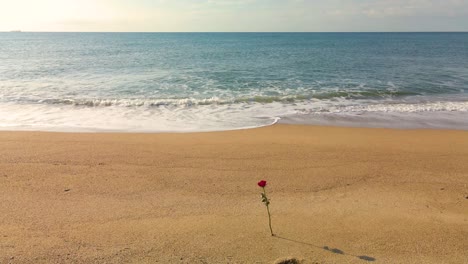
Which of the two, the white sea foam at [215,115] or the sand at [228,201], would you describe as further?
the white sea foam at [215,115]

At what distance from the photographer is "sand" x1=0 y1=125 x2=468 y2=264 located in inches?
150

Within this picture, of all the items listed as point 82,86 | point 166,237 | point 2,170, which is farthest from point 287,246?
point 82,86

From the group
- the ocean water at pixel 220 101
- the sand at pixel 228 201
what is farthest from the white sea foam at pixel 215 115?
the sand at pixel 228 201

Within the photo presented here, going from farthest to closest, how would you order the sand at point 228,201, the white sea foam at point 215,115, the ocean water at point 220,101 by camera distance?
the ocean water at point 220,101 < the white sea foam at point 215,115 < the sand at point 228,201

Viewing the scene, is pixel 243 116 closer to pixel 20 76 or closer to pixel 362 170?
pixel 362 170

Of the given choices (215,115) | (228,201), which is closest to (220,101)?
(215,115)

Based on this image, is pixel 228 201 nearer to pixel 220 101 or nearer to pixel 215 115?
pixel 215 115

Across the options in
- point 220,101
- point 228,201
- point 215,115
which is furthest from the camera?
point 220,101

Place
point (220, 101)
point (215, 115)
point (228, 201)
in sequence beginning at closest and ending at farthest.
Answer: point (228, 201), point (215, 115), point (220, 101)

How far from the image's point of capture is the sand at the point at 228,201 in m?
3.81

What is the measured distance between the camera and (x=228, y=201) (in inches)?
198

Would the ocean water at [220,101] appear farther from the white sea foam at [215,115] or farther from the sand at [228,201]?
the sand at [228,201]

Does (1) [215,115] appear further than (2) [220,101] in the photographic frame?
No

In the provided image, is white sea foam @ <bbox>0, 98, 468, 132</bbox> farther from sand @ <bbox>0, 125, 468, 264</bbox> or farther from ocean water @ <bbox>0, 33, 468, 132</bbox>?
sand @ <bbox>0, 125, 468, 264</bbox>
